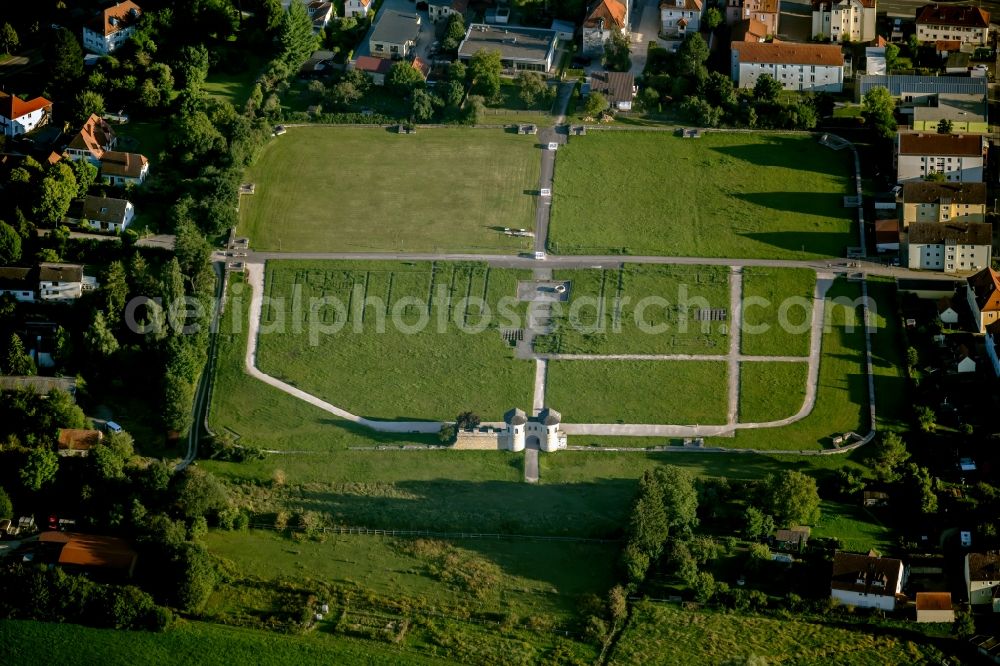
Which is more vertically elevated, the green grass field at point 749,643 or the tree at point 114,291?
the tree at point 114,291

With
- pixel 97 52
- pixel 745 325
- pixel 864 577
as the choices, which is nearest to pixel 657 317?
pixel 745 325

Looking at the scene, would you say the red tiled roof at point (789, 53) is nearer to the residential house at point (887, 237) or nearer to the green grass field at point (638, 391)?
the residential house at point (887, 237)

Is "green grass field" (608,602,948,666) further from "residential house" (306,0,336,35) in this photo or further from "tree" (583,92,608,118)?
"residential house" (306,0,336,35)

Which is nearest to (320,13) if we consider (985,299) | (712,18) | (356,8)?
(356,8)

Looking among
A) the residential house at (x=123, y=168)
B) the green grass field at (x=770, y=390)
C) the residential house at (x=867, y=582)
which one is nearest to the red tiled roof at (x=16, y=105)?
the residential house at (x=123, y=168)

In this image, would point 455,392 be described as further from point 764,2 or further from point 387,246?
point 764,2

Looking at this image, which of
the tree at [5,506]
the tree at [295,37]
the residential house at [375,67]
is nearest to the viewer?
the tree at [5,506]
